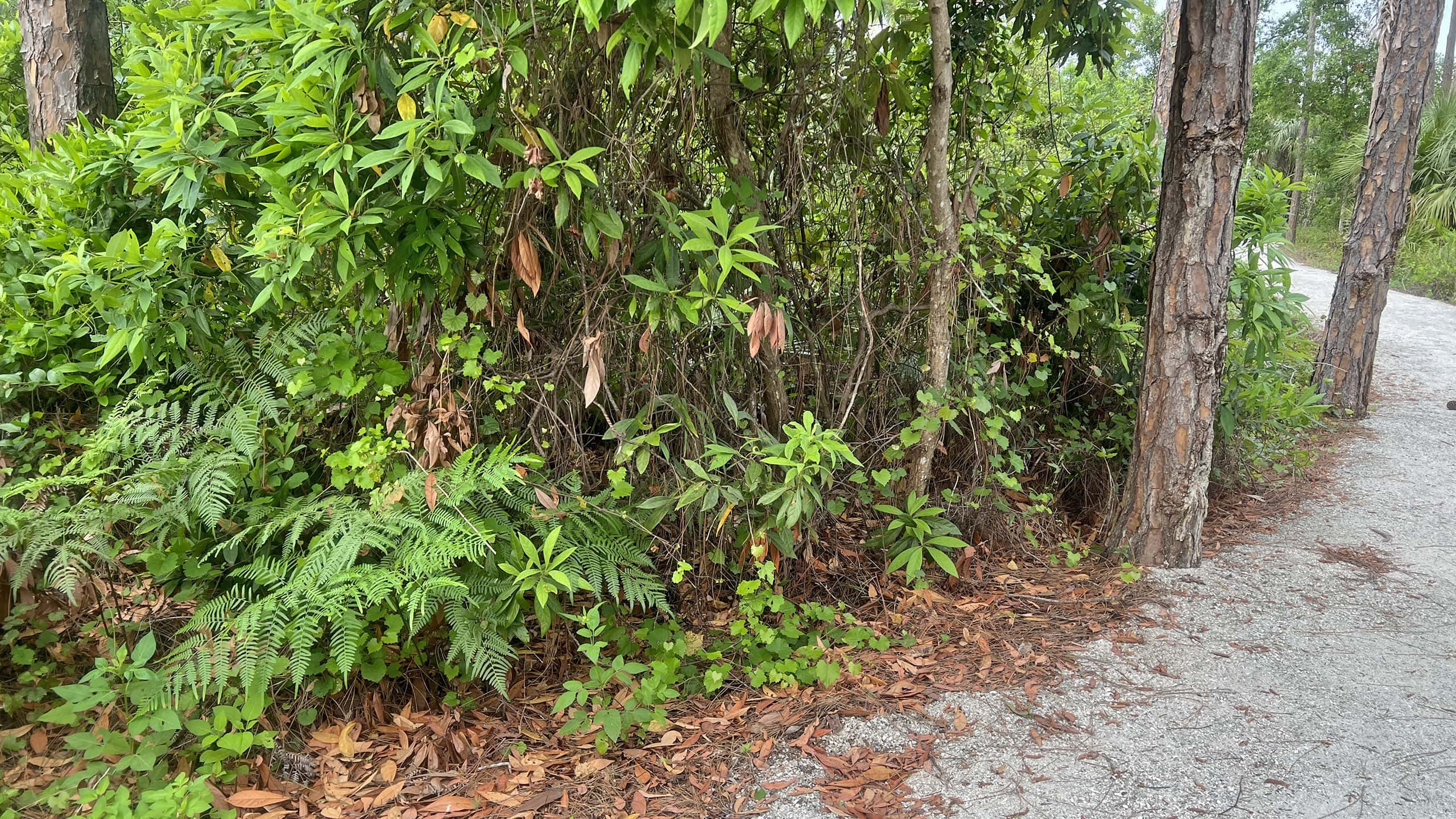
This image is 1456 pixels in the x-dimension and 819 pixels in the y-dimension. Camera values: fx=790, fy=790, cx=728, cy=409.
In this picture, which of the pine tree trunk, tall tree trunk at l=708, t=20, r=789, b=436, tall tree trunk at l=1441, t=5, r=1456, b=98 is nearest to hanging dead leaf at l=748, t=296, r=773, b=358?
tall tree trunk at l=708, t=20, r=789, b=436

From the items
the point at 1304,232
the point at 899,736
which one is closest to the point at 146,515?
the point at 899,736

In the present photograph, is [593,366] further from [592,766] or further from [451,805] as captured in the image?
[451,805]

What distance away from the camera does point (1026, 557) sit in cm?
375

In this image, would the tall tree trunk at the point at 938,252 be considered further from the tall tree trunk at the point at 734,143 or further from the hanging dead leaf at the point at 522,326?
the hanging dead leaf at the point at 522,326

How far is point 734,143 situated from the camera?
3.04 metres

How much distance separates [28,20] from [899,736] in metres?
5.02

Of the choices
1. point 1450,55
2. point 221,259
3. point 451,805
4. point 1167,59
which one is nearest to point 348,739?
point 451,805

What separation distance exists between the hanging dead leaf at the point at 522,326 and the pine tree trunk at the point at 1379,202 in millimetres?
6045

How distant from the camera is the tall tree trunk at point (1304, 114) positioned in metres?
18.2

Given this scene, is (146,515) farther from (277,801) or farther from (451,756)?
(451,756)

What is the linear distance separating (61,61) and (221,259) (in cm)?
192

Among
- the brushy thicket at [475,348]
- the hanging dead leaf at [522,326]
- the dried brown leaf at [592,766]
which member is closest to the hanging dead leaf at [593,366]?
the brushy thicket at [475,348]

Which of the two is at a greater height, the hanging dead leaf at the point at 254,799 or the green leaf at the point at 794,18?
the green leaf at the point at 794,18

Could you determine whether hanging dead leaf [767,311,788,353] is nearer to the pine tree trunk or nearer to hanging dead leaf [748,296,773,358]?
hanging dead leaf [748,296,773,358]
